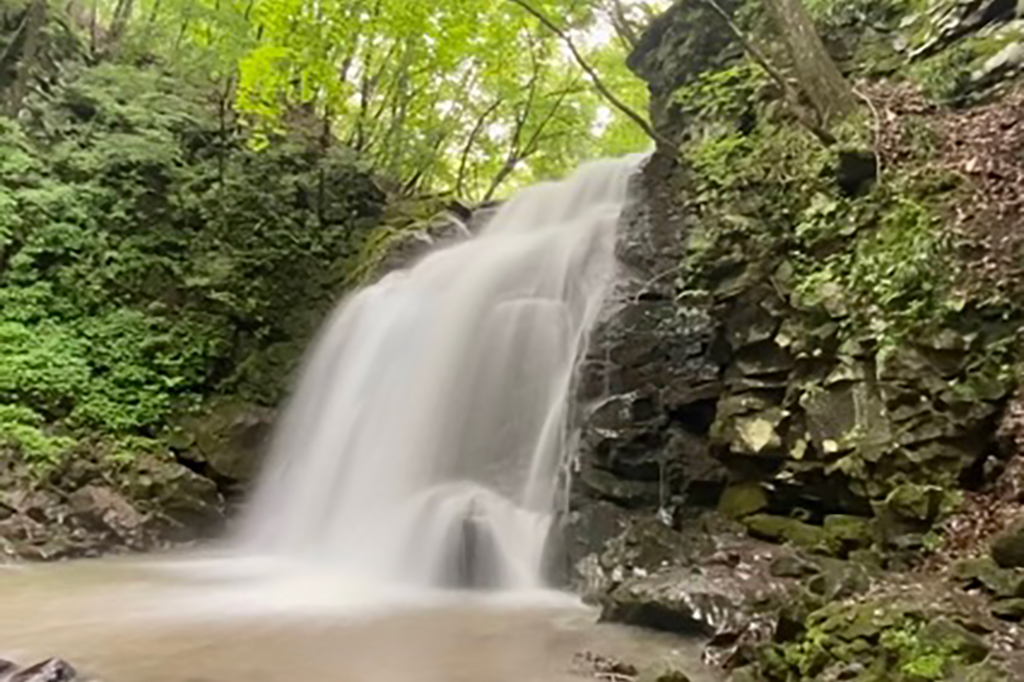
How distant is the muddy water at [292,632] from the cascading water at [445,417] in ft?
2.42

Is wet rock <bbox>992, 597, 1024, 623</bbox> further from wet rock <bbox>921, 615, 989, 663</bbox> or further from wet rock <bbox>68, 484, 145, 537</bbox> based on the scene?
wet rock <bbox>68, 484, 145, 537</bbox>

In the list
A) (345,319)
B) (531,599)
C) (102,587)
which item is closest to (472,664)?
(531,599)

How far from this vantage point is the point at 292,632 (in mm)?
6020

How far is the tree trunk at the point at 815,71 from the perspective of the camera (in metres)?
7.63

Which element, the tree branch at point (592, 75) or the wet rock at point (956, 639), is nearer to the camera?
the wet rock at point (956, 639)

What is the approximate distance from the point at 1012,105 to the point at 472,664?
5761mm

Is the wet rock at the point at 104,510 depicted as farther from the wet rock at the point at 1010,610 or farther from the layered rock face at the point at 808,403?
the wet rock at the point at 1010,610

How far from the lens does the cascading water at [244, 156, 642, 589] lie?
8.18 m

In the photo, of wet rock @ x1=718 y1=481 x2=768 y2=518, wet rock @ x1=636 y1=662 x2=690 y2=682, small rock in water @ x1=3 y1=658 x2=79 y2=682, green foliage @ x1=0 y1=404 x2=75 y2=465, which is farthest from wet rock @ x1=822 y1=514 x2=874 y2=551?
green foliage @ x1=0 y1=404 x2=75 y2=465

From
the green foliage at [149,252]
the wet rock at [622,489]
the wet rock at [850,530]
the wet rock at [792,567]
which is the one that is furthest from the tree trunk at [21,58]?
the wet rock at [850,530]

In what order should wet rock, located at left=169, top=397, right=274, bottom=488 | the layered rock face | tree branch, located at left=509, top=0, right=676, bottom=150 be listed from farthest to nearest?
wet rock, located at left=169, top=397, right=274, bottom=488 → tree branch, located at left=509, top=0, right=676, bottom=150 → the layered rock face

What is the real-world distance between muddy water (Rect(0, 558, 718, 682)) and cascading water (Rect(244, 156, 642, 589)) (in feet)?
2.42

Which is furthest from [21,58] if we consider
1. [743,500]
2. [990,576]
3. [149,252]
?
[990,576]

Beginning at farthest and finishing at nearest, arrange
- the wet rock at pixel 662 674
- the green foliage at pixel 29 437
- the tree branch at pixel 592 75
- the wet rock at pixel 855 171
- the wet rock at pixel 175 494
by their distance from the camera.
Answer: the wet rock at pixel 175 494 → the green foliage at pixel 29 437 → the tree branch at pixel 592 75 → the wet rock at pixel 855 171 → the wet rock at pixel 662 674
